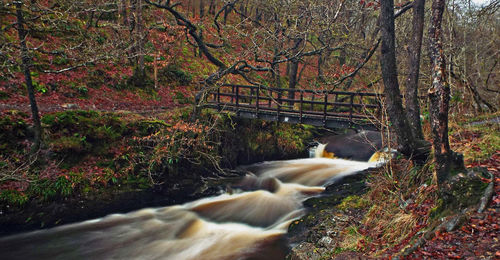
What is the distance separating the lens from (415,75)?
816 cm

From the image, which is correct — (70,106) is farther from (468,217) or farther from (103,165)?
(468,217)

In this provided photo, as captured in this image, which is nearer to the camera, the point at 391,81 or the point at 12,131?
the point at 391,81

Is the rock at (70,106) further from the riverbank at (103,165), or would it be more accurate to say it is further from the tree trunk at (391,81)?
the tree trunk at (391,81)

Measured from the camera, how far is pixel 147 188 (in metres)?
11.7

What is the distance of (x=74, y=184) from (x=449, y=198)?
35.5 ft

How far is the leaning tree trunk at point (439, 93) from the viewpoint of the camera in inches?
198

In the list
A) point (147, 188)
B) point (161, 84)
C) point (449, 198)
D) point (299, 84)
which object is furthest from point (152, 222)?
point (299, 84)

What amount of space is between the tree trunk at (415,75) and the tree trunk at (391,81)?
950 millimetres

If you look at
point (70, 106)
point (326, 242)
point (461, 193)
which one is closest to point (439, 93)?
point (461, 193)

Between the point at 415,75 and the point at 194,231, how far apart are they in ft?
26.8

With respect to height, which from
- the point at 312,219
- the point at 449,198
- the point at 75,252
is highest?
the point at 449,198

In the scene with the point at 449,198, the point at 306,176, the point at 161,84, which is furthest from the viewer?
the point at 161,84

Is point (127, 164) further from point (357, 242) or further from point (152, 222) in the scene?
point (357, 242)

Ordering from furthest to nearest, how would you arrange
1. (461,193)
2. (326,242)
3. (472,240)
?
1. (326,242)
2. (461,193)
3. (472,240)
